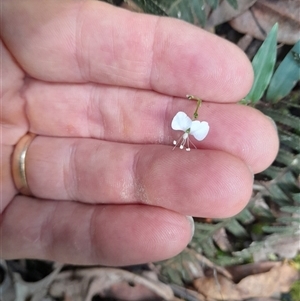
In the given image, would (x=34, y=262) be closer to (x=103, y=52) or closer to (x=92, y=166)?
(x=92, y=166)

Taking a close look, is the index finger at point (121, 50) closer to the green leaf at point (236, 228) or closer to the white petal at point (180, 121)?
the white petal at point (180, 121)

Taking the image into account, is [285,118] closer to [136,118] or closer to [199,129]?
[199,129]

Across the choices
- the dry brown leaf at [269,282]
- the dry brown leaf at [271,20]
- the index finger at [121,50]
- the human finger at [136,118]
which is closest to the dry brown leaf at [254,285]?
the dry brown leaf at [269,282]

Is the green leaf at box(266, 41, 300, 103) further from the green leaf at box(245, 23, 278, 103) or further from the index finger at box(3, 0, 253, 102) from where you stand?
the index finger at box(3, 0, 253, 102)

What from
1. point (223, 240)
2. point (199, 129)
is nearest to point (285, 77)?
point (199, 129)

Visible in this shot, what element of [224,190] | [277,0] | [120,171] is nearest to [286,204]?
[224,190]

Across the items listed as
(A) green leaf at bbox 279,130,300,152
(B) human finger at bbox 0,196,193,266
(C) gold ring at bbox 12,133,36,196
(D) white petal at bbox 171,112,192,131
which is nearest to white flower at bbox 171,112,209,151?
(D) white petal at bbox 171,112,192,131

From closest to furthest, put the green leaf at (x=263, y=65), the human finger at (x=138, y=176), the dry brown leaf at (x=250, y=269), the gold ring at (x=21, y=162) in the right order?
1. the human finger at (x=138, y=176)
2. the green leaf at (x=263, y=65)
3. the gold ring at (x=21, y=162)
4. the dry brown leaf at (x=250, y=269)

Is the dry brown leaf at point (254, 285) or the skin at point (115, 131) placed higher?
the skin at point (115, 131)
